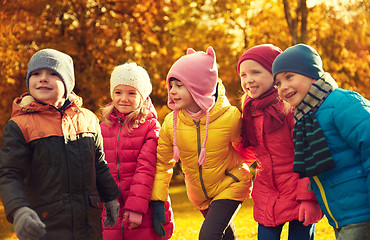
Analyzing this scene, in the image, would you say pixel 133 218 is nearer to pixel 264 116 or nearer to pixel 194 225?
pixel 264 116

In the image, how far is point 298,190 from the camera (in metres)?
4.25

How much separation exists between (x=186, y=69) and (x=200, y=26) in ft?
42.2

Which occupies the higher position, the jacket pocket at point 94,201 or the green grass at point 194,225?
the jacket pocket at point 94,201

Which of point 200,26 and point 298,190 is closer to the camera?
point 298,190

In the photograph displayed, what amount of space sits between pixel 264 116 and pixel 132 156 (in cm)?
143

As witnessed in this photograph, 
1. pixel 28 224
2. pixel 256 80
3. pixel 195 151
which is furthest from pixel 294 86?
pixel 28 224

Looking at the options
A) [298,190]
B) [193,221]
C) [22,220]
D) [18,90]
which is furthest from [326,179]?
[18,90]

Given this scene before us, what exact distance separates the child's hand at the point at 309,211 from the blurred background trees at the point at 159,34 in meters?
7.97

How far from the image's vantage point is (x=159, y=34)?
14.9m

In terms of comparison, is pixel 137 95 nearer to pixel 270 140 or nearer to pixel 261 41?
pixel 270 140

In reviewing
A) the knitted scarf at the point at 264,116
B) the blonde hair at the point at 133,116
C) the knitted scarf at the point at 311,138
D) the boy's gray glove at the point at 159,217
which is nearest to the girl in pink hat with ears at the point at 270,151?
the knitted scarf at the point at 264,116

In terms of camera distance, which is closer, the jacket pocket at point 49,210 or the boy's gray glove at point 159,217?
the jacket pocket at point 49,210

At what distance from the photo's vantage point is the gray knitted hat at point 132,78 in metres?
5.20

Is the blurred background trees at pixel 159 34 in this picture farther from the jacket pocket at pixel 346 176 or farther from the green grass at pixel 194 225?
the jacket pocket at pixel 346 176
